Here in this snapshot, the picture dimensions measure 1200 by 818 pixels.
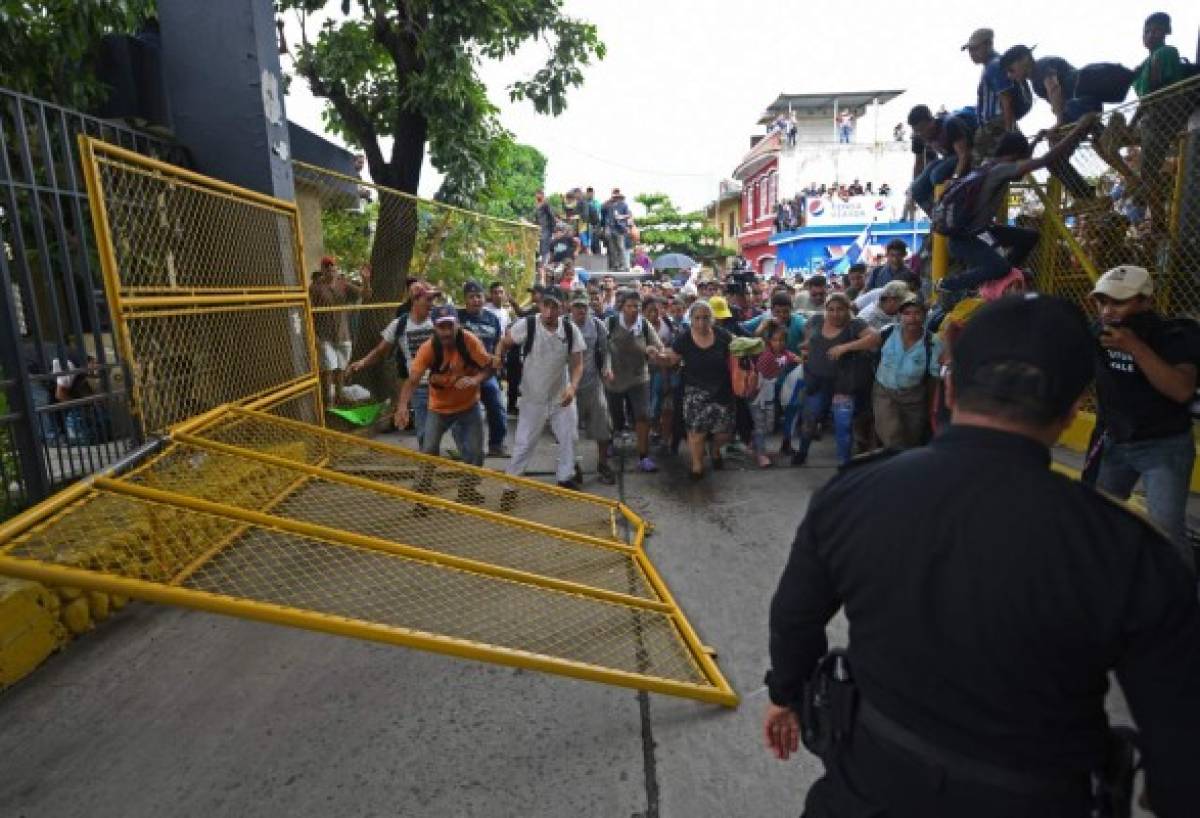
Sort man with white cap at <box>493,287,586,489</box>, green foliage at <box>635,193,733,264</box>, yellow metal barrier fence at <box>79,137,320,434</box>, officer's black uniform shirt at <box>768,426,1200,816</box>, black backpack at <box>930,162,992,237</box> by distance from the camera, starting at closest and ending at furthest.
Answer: officer's black uniform shirt at <box>768,426,1200,816</box> < yellow metal barrier fence at <box>79,137,320,434</box> < black backpack at <box>930,162,992,237</box> < man with white cap at <box>493,287,586,489</box> < green foliage at <box>635,193,733,264</box>

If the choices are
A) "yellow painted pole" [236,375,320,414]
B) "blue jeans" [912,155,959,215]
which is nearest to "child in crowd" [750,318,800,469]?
"blue jeans" [912,155,959,215]

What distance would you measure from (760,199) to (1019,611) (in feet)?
130

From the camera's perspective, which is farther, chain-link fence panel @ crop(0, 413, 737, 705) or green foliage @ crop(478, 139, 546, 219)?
green foliage @ crop(478, 139, 546, 219)

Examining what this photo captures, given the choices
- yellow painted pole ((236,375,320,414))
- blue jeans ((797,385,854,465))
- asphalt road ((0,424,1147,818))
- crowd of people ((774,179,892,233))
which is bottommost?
asphalt road ((0,424,1147,818))

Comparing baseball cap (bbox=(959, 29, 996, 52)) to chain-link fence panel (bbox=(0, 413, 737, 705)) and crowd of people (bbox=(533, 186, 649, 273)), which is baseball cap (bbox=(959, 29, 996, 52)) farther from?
crowd of people (bbox=(533, 186, 649, 273))

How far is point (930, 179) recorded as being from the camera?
6.50 meters

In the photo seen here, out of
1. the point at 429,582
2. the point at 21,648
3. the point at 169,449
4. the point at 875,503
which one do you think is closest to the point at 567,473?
the point at 429,582

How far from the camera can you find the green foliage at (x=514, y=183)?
9008 mm

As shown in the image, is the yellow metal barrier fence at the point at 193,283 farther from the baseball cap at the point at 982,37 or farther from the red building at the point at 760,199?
the red building at the point at 760,199

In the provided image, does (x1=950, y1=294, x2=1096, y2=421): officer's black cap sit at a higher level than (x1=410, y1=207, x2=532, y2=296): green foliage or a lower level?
lower

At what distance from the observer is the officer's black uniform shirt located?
1103 mm

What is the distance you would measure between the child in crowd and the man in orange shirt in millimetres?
2719

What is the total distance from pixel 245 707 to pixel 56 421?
202 centimetres

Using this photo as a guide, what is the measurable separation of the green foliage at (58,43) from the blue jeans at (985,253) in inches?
252
